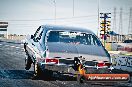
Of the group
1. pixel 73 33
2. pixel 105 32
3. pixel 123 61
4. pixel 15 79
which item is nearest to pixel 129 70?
pixel 123 61

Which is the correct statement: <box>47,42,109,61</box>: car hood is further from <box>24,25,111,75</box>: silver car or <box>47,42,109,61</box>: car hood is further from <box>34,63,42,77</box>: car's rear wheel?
<box>34,63,42,77</box>: car's rear wheel

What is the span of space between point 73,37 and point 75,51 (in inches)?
46.0

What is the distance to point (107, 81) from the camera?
6.85 meters

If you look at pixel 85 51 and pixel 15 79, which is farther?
pixel 15 79

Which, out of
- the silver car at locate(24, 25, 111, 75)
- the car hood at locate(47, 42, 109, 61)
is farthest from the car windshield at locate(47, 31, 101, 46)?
the car hood at locate(47, 42, 109, 61)

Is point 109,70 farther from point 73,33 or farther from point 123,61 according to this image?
point 123,61

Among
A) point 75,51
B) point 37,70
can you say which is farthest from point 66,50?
point 37,70

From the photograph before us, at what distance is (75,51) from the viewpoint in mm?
8062

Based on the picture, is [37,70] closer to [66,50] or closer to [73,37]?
[66,50]

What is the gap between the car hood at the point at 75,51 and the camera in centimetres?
788

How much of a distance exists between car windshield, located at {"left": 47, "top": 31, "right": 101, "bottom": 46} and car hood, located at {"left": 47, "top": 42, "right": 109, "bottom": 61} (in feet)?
1.22

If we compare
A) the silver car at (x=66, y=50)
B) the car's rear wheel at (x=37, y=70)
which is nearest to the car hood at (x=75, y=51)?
the silver car at (x=66, y=50)

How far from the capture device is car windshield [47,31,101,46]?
886 centimetres

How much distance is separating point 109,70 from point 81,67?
1.11 m
